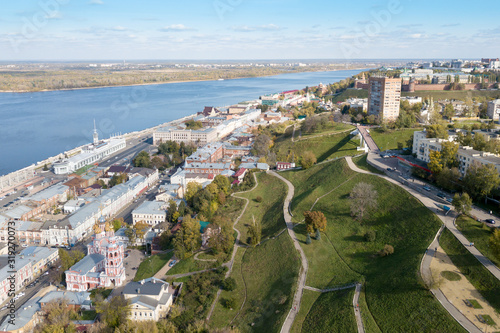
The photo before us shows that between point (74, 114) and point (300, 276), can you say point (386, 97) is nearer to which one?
point (300, 276)

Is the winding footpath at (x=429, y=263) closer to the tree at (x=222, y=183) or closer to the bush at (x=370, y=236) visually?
the bush at (x=370, y=236)

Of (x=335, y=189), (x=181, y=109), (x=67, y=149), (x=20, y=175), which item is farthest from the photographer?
(x=181, y=109)

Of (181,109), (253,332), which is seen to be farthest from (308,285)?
(181,109)

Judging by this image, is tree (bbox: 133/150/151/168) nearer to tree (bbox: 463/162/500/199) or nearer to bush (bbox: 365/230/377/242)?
bush (bbox: 365/230/377/242)

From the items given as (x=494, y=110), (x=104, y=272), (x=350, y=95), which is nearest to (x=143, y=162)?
(x=104, y=272)

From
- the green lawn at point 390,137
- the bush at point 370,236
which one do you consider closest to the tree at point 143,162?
the green lawn at point 390,137

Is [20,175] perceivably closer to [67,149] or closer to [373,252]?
[67,149]
